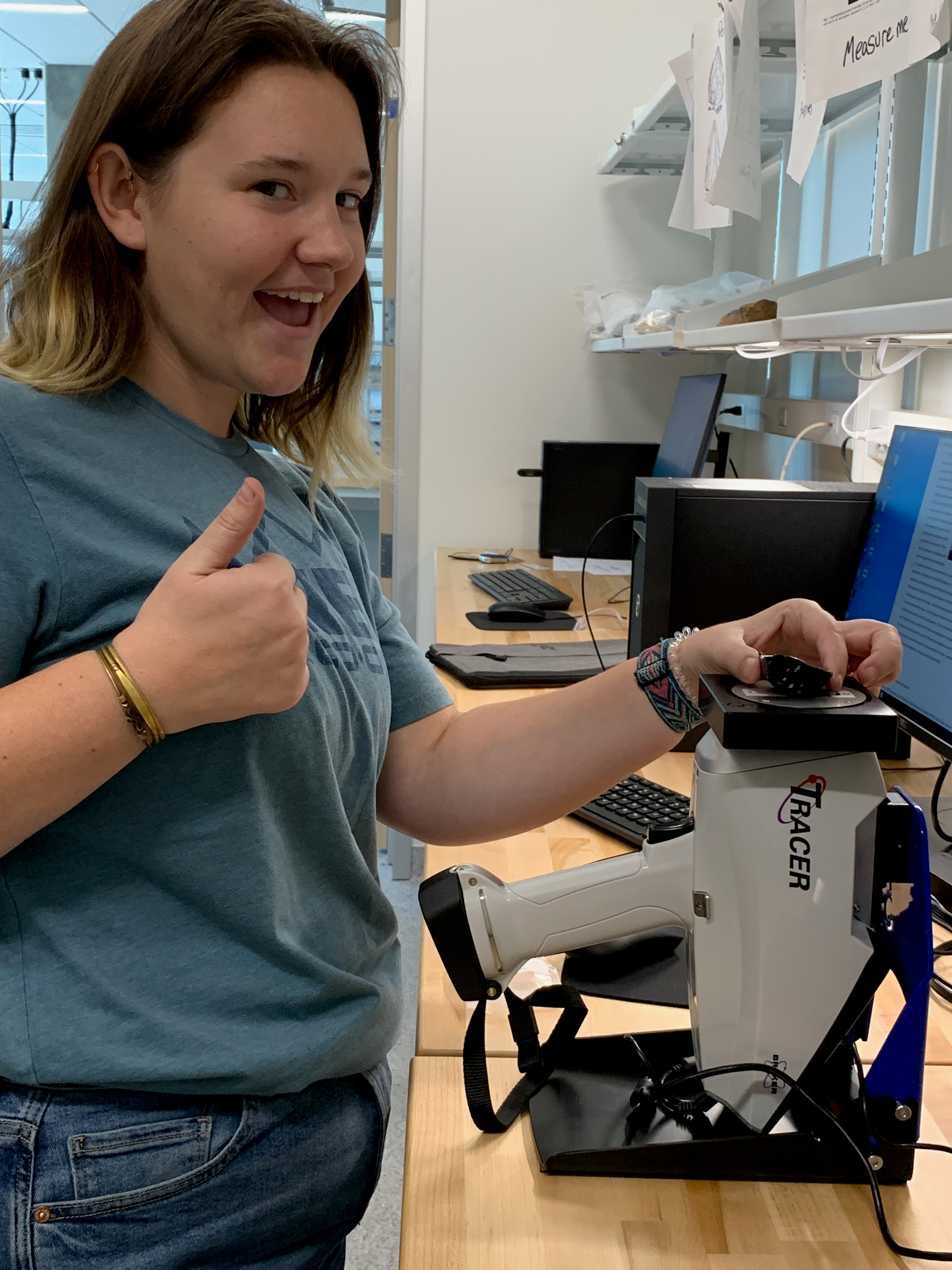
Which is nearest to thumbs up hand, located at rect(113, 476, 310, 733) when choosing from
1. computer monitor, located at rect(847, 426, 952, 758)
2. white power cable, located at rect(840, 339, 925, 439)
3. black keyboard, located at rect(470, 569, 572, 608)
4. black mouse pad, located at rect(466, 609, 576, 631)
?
computer monitor, located at rect(847, 426, 952, 758)

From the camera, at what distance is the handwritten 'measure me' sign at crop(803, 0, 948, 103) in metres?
0.96

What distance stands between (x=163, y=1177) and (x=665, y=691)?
20.3 inches

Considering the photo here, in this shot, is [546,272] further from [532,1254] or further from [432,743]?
[532,1254]

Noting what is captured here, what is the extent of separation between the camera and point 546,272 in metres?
3.16

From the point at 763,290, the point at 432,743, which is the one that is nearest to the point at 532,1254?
the point at 432,743

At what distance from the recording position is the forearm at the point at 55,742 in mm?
661

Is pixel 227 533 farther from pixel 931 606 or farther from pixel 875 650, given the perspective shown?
pixel 931 606

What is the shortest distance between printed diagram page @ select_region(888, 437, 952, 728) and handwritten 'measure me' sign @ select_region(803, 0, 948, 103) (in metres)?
0.41

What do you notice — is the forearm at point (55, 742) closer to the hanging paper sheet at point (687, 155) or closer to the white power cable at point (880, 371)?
the white power cable at point (880, 371)

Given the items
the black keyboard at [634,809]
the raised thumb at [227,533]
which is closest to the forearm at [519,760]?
the black keyboard at [634,809]

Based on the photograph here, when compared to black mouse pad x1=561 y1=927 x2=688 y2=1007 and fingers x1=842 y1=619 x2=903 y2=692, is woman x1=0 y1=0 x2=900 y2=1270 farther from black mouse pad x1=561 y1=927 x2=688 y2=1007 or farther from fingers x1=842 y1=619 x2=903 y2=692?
black mouse pad x1=561 y1=927 x2=688 y2=1007

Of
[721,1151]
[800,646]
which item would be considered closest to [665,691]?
[800,646]

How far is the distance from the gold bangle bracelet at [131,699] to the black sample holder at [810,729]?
361mm

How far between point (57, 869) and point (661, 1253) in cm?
46
